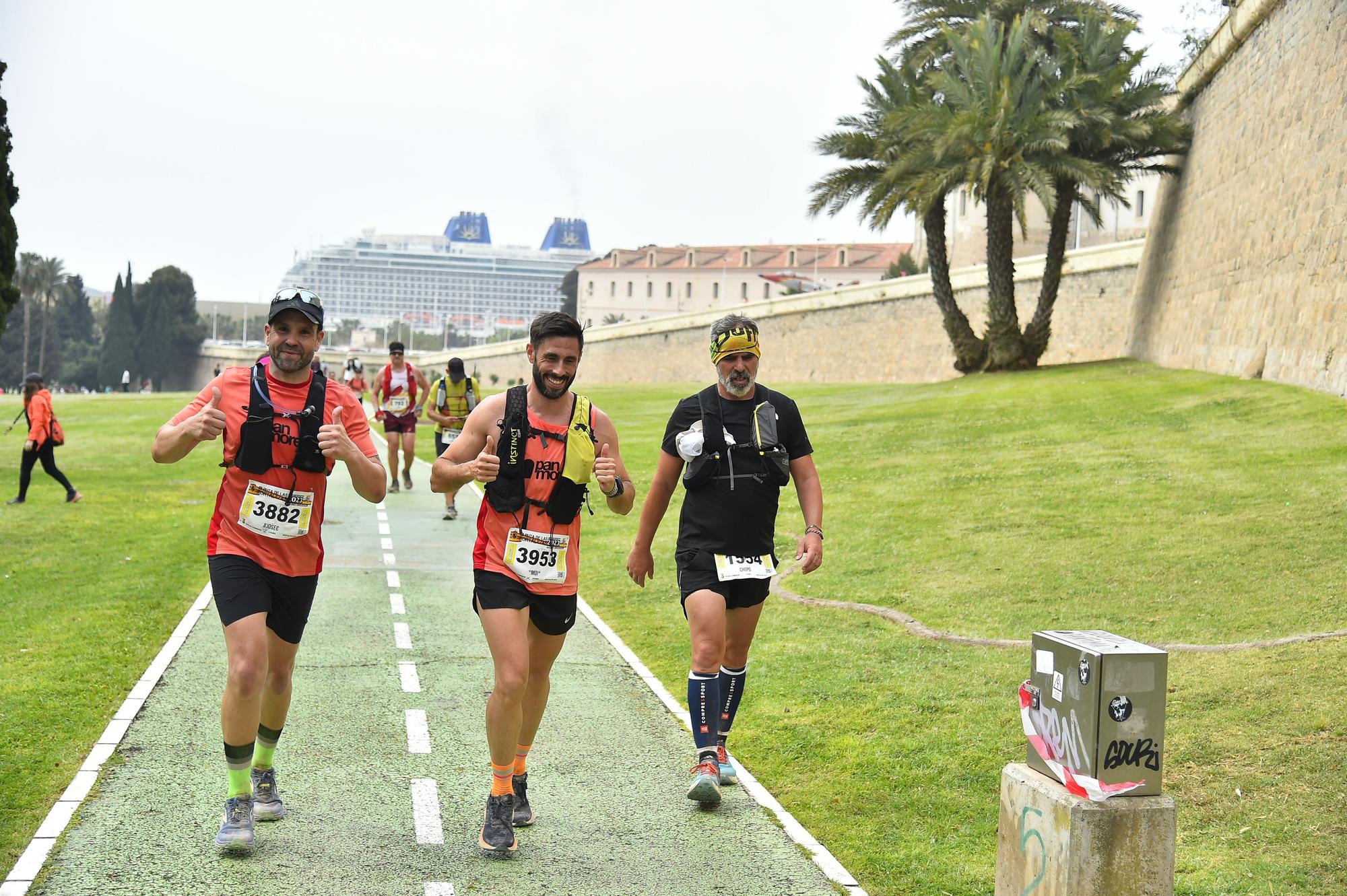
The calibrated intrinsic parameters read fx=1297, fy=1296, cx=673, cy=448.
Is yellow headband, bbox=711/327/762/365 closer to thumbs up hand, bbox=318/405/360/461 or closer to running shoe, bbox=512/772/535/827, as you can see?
thumbs up hand, bbox=318/405/360/461

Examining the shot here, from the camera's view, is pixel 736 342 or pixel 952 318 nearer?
pixel 736 342

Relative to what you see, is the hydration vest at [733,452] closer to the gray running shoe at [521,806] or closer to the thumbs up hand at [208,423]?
the gray running shoe at [521,806]

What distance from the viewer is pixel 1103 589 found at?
10.1m

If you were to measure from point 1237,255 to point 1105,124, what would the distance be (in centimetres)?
618

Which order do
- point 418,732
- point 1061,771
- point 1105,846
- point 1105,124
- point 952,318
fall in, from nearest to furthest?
point 1105,846
point 1061,771
point 418,732
point 1105,124
point 952,318

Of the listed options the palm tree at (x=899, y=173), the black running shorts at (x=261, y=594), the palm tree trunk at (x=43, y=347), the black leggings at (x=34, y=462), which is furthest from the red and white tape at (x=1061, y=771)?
the palm tree trunk at (x=43, y=347)

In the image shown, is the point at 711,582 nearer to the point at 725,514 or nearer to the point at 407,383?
the point at 725,514

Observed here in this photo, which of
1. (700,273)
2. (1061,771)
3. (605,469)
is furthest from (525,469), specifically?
(700,273)

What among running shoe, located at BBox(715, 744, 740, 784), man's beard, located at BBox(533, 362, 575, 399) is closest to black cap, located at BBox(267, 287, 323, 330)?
man's beard, located at BBox(533, 362, 575, 399)

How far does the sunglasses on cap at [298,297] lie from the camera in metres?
5.16

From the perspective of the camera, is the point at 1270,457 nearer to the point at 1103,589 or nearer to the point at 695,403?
the point at 1103,589

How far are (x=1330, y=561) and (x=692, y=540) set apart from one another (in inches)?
250

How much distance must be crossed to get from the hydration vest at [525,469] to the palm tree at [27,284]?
356ft

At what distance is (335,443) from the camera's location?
4.98m
